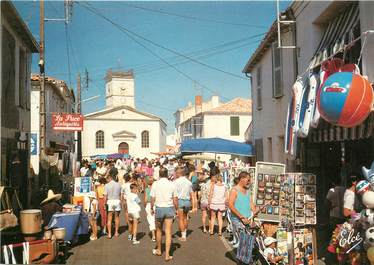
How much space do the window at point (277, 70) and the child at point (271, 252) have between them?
20.3 feet

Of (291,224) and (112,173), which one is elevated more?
(112,173)

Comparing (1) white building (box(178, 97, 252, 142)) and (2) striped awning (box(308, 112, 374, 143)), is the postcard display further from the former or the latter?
(1) white building (box(178, 97, 252, 142))

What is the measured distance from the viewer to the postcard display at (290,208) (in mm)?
6430

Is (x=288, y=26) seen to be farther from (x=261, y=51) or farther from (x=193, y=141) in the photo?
(x=193, y=141)

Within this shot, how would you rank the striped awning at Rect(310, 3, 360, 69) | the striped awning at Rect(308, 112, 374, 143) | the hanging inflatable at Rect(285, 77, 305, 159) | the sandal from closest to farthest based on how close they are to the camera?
the striped awning at Rect(308, 112, 374, 143)
the striped awning at Rect(310, 3, 360, 69)
the hanging inflatable at Rect(285, 77, 305, 159)
the sandal

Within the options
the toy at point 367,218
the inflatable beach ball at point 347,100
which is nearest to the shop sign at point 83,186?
the inflatable beach ball at point 347,100

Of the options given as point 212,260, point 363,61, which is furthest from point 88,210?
point 363,61

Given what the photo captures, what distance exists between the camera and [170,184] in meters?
7.80

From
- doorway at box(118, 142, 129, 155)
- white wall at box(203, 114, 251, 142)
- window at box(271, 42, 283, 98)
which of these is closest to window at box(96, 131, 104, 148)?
doorway at box(118, 142, 129, 155)

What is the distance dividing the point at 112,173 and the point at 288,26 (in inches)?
224

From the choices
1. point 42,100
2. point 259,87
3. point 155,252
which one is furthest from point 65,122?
point 155,252

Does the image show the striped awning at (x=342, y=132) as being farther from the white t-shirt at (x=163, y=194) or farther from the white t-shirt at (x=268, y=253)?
the white t-shirt at (x=163, y=194)

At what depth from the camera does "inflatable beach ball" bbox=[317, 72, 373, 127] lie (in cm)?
527

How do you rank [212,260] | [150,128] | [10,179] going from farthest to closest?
[150,128]
[10,179]
[212,260]
